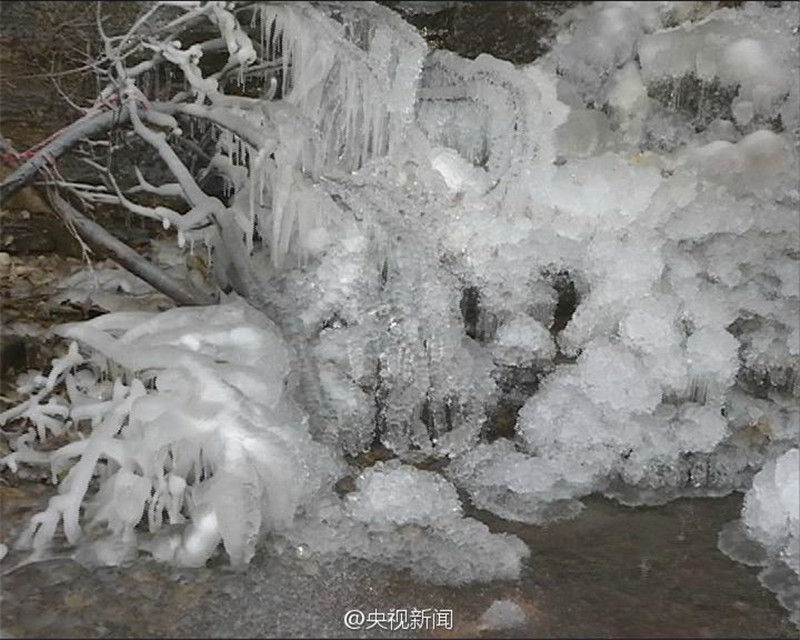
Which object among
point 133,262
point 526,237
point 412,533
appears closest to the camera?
Answer: point 412,533

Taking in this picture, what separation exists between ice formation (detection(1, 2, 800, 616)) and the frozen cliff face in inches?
14.8

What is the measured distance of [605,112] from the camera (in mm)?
4758

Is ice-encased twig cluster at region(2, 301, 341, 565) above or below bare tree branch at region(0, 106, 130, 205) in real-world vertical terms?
below

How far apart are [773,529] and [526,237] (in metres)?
1.83

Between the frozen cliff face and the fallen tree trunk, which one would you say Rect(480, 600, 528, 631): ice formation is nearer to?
the frozen cliff face

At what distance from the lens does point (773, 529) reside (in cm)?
365

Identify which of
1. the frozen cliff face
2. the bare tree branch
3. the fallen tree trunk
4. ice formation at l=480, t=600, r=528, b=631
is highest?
the bare tree branch

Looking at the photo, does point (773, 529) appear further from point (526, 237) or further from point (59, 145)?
point (59, 145)

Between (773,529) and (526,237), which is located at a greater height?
(526,237)

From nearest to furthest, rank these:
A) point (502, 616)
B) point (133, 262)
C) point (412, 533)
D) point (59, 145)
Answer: point (502, 616)
point (412, 533)
point (59, 145)
point (133, 262)

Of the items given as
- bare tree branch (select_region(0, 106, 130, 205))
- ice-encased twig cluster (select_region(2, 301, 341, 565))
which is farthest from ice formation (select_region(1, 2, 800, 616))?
bare tree branch (select_region(0, 106, 130, 205))

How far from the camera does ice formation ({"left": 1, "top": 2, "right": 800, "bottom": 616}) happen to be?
4.22 metres

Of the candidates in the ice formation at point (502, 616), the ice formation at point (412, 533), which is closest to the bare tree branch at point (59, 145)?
the ice formation at point (412, 533)

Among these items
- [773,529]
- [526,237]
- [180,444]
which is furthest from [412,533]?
[526,237]
